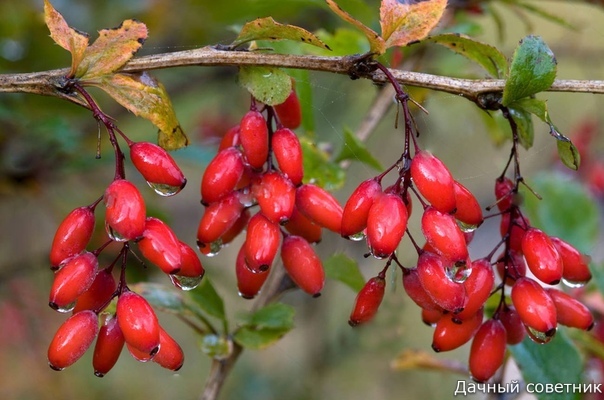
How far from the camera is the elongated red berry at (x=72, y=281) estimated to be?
64cm

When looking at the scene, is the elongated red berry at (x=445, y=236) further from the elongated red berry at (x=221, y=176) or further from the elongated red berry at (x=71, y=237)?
the elongated red berry at (x=71, y=237)

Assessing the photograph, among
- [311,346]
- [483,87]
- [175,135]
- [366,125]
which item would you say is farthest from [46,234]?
[483,87]

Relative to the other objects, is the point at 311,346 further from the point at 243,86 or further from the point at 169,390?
the point at 243,86

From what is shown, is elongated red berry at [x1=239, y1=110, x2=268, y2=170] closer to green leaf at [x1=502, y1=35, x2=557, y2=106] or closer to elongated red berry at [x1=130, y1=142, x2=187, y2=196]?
elongated red berry at [x1=130, y1=142, x2=187, y2=196]

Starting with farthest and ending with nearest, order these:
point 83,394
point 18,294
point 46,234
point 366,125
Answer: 1. point 46,234
2. point 83,394
3. point 18,294
4. point 366,125

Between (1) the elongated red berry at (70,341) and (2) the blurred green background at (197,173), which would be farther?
(2) the blurred green background at (197,173)

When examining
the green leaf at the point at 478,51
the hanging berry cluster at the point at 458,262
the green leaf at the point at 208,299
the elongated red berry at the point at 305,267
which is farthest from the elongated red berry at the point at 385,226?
the green leaf at the point at 208,299

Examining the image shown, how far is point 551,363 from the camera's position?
964 mm

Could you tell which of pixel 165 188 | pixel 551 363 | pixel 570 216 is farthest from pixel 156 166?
pixel 570 216

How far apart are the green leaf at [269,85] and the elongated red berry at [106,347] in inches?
10.4

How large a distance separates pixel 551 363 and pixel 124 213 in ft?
2.06

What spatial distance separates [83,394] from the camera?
210cm

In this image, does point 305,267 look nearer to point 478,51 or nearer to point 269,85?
point 269,85

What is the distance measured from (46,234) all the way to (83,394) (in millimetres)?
617
